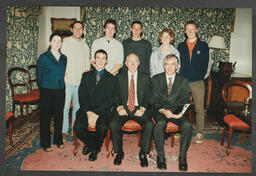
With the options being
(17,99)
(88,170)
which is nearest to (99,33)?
(17,99)

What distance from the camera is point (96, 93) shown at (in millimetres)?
3012

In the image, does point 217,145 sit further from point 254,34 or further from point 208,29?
point 208,29

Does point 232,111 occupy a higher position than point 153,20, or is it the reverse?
point 153,20

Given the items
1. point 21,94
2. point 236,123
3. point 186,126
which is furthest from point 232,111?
point 21,94

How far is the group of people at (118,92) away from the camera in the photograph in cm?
283

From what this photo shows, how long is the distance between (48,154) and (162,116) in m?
1.55

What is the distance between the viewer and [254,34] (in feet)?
7.61

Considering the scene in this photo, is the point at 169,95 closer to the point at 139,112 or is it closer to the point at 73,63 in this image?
the point at 139,112

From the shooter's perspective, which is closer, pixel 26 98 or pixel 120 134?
pixel 120 134

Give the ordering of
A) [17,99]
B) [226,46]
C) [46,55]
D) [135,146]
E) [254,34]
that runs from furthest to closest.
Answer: [226,46], [17,99], [135,146], [46,55], [254,34]

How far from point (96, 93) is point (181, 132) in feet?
3.93

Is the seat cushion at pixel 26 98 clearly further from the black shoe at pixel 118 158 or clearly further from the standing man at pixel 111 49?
the black shoe at pixel 118 158

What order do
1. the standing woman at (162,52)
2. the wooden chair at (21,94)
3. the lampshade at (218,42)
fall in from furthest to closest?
the lampshade at (218,42)
the wooden chair at (21,94)
the standing woman at (162,52)

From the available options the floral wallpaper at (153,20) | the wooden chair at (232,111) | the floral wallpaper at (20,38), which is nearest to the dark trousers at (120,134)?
the wooden chair at (232,111)
